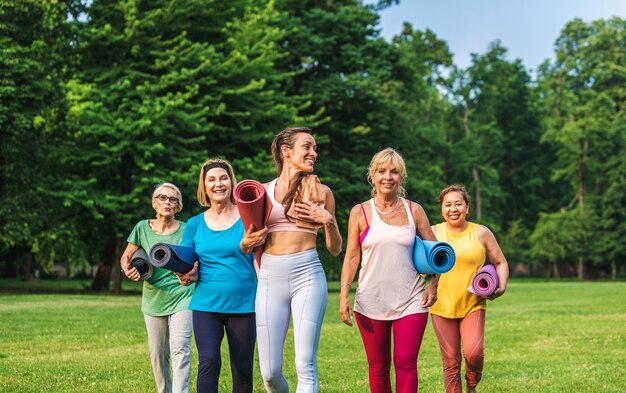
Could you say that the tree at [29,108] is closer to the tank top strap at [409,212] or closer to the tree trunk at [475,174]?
the tank top strap at [409,212]

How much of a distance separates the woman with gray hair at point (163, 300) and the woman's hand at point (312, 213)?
7.02ft

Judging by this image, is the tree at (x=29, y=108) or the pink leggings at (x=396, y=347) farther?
the tree at (x=29, y=108)

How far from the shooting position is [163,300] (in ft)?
26.2

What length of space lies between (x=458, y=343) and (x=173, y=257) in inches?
117

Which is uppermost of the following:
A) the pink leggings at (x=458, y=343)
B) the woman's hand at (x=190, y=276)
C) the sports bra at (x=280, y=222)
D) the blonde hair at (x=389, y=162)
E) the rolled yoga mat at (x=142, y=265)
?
the blonde hair at (x=389, y=162)

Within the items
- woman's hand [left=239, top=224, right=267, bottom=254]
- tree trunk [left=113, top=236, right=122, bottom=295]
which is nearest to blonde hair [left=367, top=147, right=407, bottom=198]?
woman's hand [left=239, top=224, right=267, bottom=254]

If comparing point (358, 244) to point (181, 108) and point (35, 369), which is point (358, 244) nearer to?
point (35, 369)

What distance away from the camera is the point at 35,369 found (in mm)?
11344

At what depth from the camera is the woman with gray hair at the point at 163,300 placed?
7.82 metres

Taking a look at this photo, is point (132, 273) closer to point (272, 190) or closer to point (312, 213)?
point (272, 190)

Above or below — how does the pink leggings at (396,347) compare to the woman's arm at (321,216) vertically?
below

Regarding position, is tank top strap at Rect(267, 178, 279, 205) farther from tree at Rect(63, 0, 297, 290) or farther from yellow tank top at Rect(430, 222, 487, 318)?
tree at Rect(63, 0, 297, 290)

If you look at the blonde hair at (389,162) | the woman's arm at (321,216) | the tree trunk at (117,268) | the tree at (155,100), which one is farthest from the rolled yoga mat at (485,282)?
the tree trunk at (117,268)

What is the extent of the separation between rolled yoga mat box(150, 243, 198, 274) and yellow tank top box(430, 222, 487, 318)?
2.45 meters
